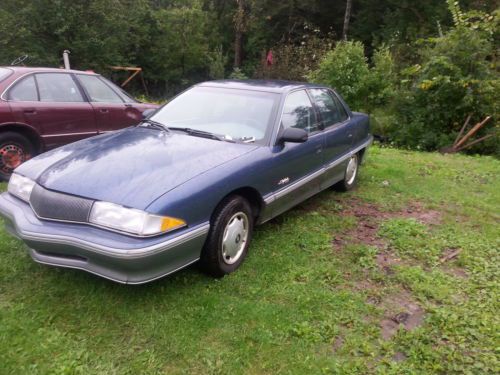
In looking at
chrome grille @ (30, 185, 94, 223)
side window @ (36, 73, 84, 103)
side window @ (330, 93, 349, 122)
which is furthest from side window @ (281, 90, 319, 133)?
side window @ (36, 73, 84, 103)

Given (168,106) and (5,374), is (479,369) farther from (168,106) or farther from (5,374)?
(168,106)

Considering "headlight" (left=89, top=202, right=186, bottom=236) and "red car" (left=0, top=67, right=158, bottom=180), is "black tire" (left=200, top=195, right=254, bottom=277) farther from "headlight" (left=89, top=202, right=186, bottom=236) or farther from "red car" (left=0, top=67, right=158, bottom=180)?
"red car" (left=0, top=67, right=158, bottom=180)

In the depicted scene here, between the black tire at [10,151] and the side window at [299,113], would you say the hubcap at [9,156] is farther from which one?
the side window at [299,113]

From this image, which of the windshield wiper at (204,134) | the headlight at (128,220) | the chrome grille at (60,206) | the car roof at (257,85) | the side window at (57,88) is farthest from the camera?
the side window at (57,88)

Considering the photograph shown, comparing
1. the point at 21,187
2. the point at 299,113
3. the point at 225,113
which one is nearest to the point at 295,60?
the point at 299,113

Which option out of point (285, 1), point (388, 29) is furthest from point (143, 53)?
point (388, 29)

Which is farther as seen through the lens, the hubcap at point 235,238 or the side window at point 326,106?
the side window at point 326,106

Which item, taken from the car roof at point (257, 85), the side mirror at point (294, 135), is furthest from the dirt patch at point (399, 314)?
the car roof at point (257, 85)

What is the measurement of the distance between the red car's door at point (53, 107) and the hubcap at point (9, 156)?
1.10ft

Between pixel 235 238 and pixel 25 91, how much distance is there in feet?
12.2

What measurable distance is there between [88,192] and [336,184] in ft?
11.9

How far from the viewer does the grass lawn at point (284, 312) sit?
100 inches

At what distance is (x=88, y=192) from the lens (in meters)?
2.82

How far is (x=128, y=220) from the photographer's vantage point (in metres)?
2.68
